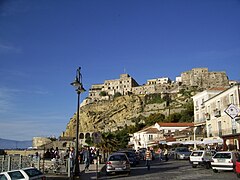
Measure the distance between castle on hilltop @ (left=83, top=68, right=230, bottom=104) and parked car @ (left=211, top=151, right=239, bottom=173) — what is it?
102558 mm

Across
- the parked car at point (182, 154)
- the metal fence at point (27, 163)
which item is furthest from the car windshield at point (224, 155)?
the parked car at point (182, 154)

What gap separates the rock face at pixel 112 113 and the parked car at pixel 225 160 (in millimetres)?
89256

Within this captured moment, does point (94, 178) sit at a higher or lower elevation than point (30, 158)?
lower

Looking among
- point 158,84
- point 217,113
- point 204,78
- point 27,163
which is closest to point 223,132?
point 217,113

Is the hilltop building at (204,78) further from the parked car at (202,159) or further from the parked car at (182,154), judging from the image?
the parked car at (202,159)

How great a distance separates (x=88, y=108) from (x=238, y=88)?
10737cm

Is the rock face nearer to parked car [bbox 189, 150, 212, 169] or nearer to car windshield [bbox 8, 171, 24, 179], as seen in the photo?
parked car [bbox 189, 150, 212, 169]

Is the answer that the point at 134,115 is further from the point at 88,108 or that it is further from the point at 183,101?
the point at 88,108

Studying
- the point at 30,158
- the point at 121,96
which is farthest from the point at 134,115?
the point at 30,158

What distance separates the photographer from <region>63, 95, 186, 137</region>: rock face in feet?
367

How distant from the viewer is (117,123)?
4621 inches

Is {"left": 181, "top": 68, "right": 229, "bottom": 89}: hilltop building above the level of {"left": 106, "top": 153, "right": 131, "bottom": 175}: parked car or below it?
above

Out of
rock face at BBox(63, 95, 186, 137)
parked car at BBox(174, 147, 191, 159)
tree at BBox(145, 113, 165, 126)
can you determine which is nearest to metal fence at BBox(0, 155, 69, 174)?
parked car at BBox(174, 147, 191, 159)

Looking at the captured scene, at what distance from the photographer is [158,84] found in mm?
130750
